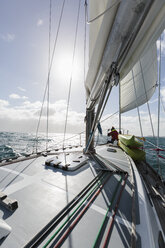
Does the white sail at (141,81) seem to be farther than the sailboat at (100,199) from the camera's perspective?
Yes

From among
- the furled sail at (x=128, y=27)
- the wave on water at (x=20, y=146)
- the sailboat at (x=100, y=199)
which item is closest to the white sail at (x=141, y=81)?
the furled sail at (x=128, y=27)

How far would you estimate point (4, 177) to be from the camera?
8.17ft

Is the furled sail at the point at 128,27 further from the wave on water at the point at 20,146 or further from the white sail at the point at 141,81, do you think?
the white sail at the point at 141,81

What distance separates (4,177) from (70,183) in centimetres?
165

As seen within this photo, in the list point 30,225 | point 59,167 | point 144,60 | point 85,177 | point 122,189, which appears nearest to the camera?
point 30,225

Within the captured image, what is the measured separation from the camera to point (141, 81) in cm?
921

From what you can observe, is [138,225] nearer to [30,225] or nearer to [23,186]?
[30,225]

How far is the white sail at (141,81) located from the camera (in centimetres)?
775

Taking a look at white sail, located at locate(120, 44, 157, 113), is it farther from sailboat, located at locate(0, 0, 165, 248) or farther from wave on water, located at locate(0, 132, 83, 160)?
wave on water, located at locate(0, 132, 83, 160)

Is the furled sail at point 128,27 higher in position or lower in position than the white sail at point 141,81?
lower

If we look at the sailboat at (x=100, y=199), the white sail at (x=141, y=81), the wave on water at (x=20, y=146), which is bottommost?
the wave on water at (x=20, y=146)

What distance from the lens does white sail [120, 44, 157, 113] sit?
7746 mm

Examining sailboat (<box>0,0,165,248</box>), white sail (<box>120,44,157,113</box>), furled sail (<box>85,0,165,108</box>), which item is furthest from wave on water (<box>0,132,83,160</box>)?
white sail (<box>120,44,157,113</box>)

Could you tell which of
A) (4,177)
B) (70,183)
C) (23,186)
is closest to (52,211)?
(70,183)
